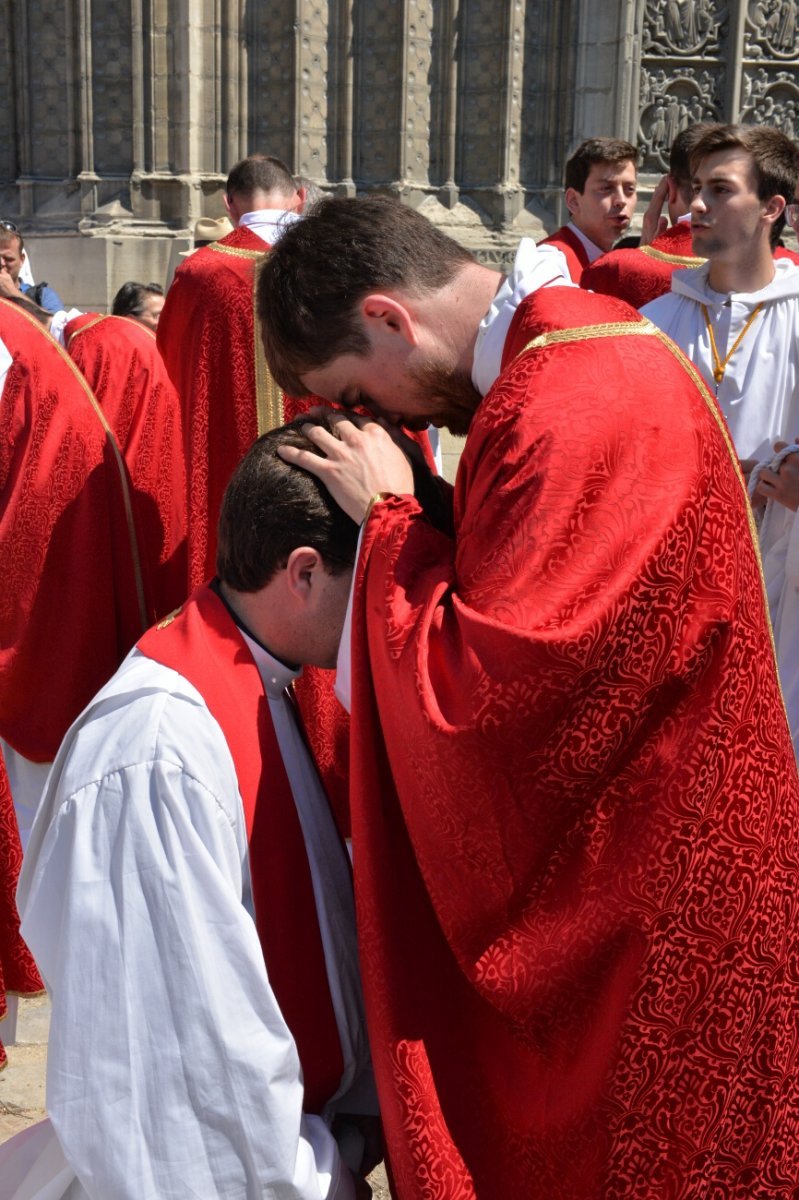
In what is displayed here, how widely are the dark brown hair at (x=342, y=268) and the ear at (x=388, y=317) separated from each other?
0.01 m

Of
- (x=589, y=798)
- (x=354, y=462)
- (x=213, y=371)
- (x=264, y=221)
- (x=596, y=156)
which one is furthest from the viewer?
(x=596, y=156)

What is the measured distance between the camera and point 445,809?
1651 millimetres

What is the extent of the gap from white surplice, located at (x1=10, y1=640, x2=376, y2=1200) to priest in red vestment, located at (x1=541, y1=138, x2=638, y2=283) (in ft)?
13.4

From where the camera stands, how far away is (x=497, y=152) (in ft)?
38.8

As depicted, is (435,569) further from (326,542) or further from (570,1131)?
(570,1131)

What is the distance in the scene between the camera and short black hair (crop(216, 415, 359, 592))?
1.92m

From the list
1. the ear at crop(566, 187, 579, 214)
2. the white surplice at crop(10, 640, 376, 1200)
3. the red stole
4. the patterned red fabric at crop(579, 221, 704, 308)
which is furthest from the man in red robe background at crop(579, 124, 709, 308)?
the white surplice at crop(10, 640, 376, 1200)

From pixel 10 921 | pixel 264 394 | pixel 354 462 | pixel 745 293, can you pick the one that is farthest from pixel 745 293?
pixel 10 921

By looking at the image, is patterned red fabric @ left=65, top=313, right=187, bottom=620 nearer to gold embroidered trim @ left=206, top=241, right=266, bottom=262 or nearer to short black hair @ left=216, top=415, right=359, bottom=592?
gold embroidered trim @ left=206, top=241, right=266, bottom=262

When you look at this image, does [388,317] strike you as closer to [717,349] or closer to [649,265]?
[717,349]

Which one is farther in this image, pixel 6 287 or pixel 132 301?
pixel 132 301

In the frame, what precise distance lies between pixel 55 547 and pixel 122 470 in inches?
11.4

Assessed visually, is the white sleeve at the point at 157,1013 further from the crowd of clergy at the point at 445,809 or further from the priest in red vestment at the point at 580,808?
the priest in red vestment at the point at 580,808

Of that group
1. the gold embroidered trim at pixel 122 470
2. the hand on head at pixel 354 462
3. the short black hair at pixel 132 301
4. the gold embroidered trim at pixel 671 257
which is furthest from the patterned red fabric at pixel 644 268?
the hand on head at pixel 354 462
